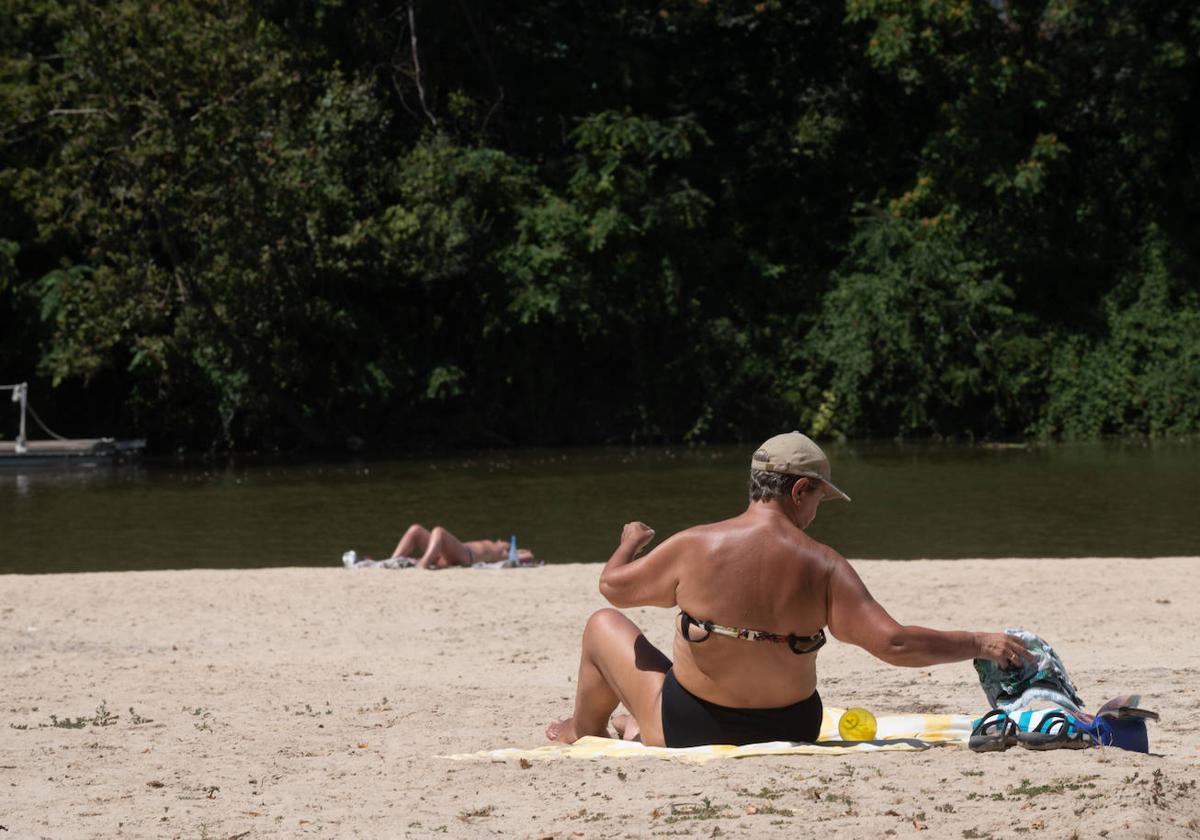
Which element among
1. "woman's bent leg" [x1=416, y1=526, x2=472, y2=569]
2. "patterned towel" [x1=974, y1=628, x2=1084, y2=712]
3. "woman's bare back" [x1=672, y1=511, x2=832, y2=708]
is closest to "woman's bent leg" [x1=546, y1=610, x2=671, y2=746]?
"woman's bare back" [x1=672, y1=511, x2=832, y2=708]

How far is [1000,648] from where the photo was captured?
5559mm

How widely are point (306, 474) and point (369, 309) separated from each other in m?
5.99

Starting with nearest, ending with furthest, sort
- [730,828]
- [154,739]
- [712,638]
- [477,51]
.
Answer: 1. [730,828]
2. [712,638]
3. [154,739]
4. [477,51]

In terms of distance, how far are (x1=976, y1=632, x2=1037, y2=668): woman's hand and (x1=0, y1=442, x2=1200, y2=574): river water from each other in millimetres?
9478

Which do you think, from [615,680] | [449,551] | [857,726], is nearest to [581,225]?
[449,551]

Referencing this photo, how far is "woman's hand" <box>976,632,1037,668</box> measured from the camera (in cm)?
553

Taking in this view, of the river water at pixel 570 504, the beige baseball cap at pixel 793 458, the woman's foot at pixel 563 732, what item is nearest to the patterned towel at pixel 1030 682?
the beige baseball cap at pixel 793 458

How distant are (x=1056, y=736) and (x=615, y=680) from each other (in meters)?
1.67

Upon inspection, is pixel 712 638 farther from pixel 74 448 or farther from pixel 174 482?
pixel 74 448

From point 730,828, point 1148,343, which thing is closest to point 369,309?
point 1148,343

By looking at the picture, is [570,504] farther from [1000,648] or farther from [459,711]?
[1000,648]

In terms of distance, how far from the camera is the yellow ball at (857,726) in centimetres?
619

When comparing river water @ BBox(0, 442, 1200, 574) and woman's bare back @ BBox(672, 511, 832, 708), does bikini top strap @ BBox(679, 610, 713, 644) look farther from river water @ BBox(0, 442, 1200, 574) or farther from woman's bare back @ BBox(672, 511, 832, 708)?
river water @ BBox(0, 442, 1200, 574)

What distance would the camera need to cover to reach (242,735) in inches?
282
